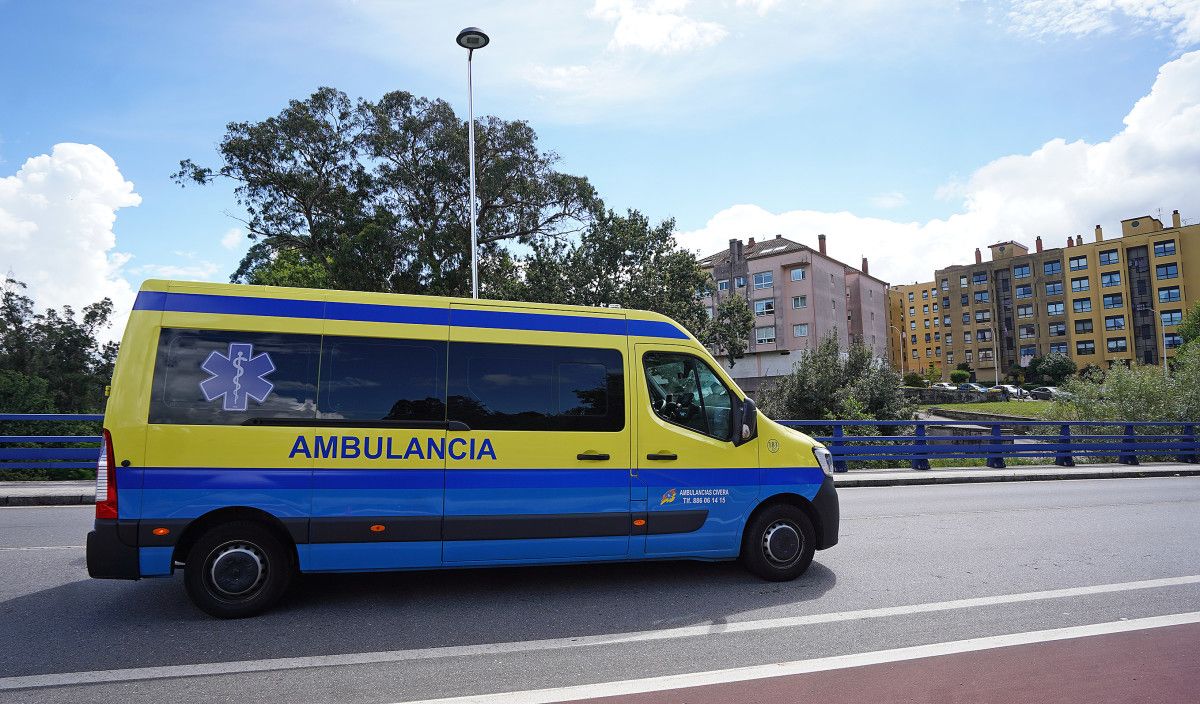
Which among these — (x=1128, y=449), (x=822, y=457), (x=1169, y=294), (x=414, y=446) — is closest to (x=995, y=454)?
(x=1128, y=449)

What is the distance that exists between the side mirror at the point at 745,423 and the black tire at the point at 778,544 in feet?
2.21

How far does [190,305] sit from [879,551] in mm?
6762

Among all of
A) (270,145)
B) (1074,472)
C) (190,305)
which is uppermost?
(270,145)

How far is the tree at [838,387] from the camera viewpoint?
94.5ft

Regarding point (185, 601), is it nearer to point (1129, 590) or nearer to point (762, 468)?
point (762, 468)

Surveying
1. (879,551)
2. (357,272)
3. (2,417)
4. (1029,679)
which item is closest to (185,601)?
(1029,679)

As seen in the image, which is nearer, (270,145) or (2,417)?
(2,417)

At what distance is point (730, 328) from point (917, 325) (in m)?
98.4

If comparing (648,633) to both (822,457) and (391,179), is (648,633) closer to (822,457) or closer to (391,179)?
(822,457)

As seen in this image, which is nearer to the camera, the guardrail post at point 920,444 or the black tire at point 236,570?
the black tire at point 236,570

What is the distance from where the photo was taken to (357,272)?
2720cm

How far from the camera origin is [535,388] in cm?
569

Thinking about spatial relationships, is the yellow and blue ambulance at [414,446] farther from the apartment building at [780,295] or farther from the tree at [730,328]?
the apartment building at [780,295]

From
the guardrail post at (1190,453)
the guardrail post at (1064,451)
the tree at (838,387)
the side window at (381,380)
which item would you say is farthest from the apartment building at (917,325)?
the side window at (381,380)
